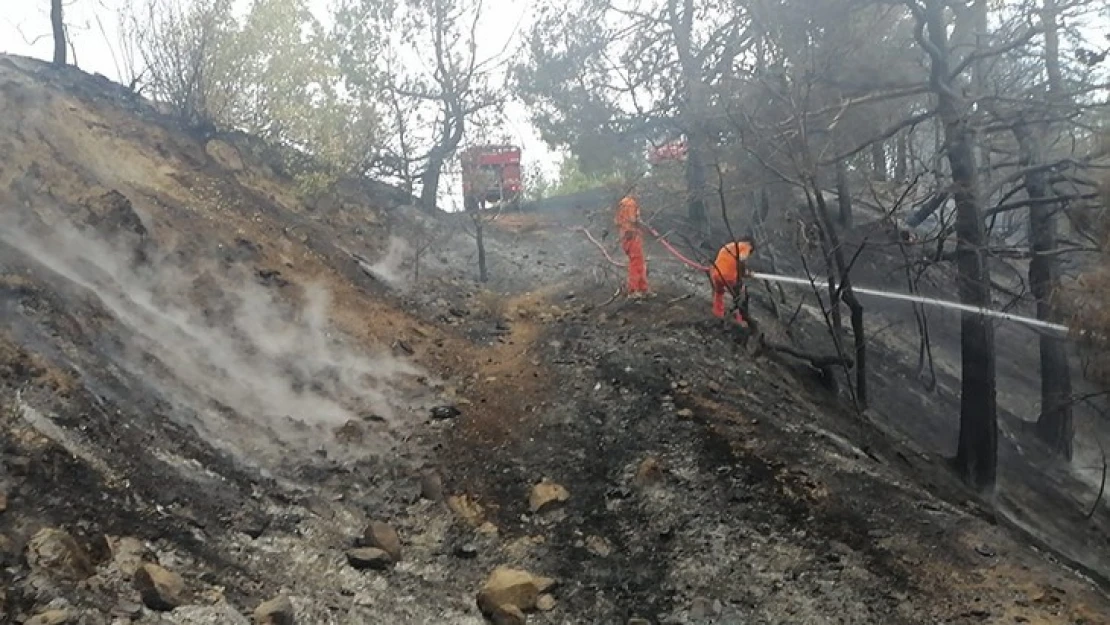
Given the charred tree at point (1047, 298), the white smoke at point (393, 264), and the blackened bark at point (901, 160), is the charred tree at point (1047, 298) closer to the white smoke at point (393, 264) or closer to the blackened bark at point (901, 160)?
the blackened bark at point (901, 160)

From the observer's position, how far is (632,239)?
11180 mm

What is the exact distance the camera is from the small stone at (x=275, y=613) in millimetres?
4582

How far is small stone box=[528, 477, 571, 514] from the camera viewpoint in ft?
22.3

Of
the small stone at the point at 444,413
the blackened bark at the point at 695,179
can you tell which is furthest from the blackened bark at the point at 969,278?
the small stone at the point at 444,413

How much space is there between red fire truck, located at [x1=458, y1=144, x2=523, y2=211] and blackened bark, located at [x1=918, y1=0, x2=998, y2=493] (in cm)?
766

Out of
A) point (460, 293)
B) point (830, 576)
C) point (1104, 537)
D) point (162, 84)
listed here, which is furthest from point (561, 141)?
point (830, 576)

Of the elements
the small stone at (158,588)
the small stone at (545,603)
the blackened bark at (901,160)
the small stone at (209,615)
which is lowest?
the small stone at (545,603)

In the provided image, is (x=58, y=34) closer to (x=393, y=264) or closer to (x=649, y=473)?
(x=393, y=264)

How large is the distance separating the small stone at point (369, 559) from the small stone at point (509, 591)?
663 mm

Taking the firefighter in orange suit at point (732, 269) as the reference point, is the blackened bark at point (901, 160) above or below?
above

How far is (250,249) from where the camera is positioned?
1087cm

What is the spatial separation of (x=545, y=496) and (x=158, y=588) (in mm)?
3127

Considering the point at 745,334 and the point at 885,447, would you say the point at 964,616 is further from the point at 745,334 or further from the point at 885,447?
the point at 745,334

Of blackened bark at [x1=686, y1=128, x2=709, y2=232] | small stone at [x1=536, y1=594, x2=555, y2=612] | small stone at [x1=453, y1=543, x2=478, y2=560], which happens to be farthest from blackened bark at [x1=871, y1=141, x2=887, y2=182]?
small stone at [x1=536, y1=594, x2=555, y2=612]
